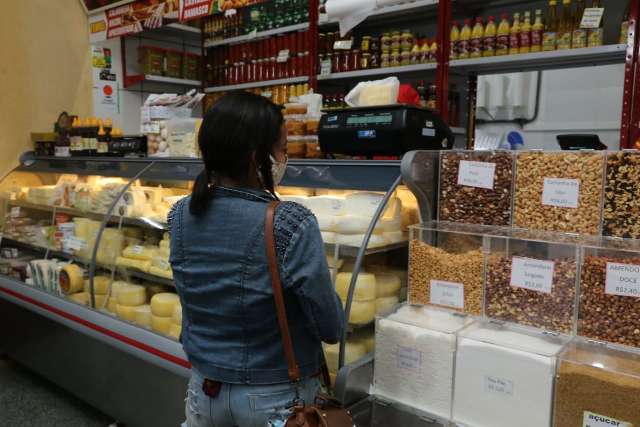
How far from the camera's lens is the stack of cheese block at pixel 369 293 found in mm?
1987

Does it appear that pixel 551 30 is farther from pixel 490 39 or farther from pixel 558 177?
pixel 558 177

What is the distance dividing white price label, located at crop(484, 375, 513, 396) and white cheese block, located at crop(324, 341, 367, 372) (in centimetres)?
50

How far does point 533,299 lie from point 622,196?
0.39 meters

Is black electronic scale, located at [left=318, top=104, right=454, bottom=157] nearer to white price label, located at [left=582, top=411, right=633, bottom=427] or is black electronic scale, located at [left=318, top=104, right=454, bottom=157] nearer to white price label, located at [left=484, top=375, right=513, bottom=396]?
white price label, located at [left=484, top=375, right=513, bottom=396]

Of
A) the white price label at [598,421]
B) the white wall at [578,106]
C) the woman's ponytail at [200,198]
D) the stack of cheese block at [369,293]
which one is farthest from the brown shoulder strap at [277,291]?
the white wall at [578,106]

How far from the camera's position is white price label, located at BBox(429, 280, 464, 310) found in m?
1.77

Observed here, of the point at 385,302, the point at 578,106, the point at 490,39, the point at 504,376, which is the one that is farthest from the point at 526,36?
the point at 504,376

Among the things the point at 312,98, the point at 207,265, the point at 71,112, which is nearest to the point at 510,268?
the point at 207,265

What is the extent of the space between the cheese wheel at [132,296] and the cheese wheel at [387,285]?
4.94 ft

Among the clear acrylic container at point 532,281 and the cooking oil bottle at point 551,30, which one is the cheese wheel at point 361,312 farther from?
the cooking oil bottle at point 551,30

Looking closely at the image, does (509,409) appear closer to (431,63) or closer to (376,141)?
(376,141)

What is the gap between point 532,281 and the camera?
5.31 ft

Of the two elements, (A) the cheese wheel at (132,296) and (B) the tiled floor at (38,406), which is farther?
(B) the tiled floor at (38,406)

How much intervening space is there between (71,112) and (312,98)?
315 cm
